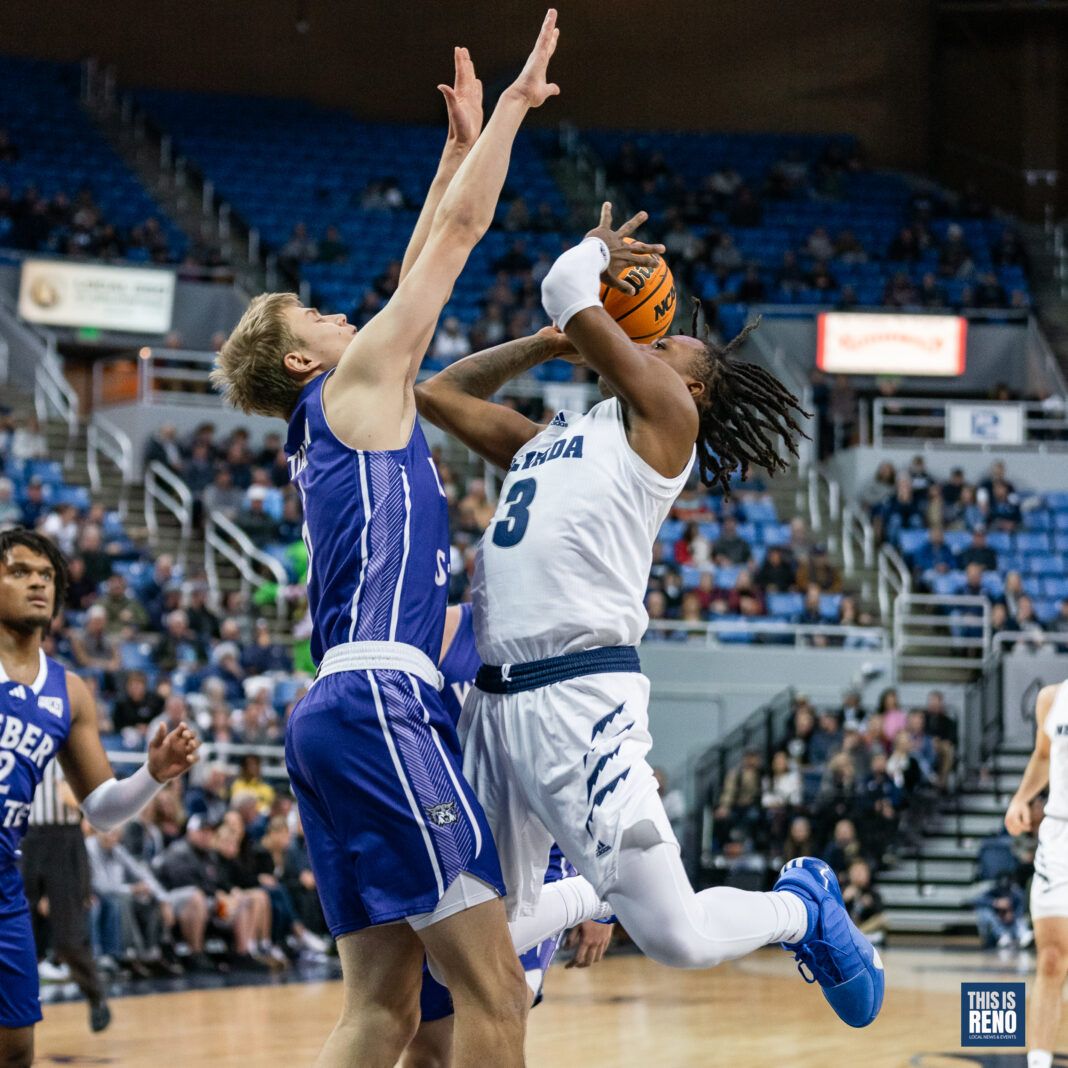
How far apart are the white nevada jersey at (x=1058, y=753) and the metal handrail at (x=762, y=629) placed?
974cm

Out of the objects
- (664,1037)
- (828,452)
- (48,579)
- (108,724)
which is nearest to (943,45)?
(828,452)

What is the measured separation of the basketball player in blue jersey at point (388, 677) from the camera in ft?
12.9

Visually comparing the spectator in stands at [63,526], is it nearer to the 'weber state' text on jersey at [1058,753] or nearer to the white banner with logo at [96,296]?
the white banner with logo at [96,296]

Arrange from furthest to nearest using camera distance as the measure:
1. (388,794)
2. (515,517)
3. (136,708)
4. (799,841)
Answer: (799,841) → (136,708) → (515,517) → (388,794)

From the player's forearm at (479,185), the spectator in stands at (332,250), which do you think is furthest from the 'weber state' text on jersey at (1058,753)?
the spectator in stands at (332,250)

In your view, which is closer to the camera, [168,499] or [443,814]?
[443,814]

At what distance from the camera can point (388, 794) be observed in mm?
3949

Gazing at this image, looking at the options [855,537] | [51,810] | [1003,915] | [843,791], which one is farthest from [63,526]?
[855,537]

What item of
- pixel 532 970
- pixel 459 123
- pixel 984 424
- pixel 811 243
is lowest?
pixel 532 970

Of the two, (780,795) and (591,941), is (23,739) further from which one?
(780,795)

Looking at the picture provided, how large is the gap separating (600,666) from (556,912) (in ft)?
2.84

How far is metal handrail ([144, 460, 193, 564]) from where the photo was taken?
17.7 metres

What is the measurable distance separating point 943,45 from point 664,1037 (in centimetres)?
2268

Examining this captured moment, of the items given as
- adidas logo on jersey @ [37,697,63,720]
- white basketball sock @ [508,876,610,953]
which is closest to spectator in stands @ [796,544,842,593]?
white basketball sock @ [508,876,610,953]
